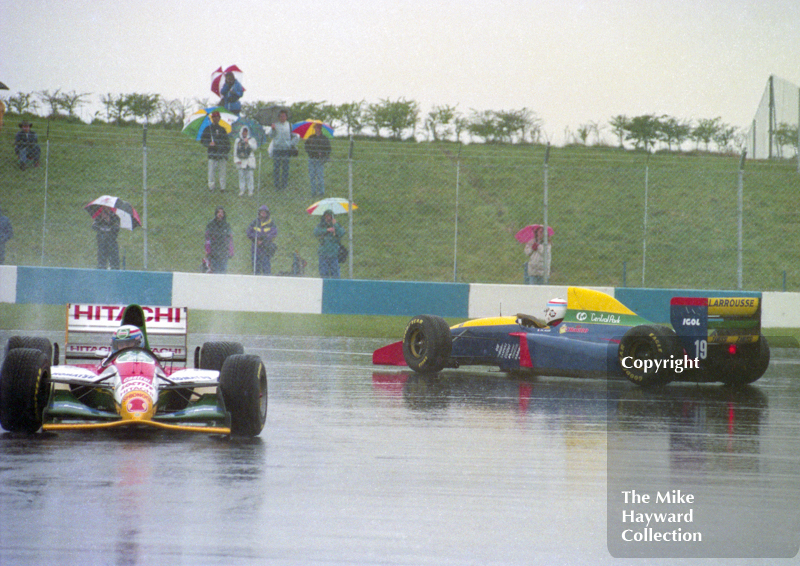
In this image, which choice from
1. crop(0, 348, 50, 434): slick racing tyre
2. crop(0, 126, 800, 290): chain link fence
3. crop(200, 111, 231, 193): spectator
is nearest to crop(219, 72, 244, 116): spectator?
crop(0, 126, 800, 290): chain link fence

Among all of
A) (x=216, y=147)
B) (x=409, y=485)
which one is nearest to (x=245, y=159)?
(x=216, y=147)

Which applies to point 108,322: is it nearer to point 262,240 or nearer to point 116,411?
point 116,411

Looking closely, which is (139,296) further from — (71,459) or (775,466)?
(775,466)

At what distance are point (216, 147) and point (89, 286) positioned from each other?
4.87 m

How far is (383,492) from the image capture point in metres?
4.61

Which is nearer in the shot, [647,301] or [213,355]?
[213,355]

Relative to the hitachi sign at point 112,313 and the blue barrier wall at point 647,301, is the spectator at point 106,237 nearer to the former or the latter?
the blue barrier wall at point 647,301

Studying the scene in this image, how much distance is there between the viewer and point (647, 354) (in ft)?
27.9

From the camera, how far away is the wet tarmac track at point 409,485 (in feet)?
12.3

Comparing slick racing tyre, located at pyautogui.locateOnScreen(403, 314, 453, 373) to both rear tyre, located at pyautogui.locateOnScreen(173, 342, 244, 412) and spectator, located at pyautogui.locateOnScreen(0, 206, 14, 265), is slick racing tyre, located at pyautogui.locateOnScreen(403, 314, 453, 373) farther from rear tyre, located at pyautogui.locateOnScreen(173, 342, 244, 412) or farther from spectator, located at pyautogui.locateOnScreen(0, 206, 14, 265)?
spectator, located at pyautogui.locateOnScreen(0, 206, 14, 265)

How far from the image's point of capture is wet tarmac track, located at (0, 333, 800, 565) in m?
3.75

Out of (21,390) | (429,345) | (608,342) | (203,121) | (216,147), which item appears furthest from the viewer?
(203,121)

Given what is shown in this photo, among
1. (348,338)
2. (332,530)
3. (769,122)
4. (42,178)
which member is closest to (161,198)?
(42,178)

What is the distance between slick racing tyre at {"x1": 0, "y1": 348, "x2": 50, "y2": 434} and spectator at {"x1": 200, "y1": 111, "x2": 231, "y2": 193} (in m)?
13.1
